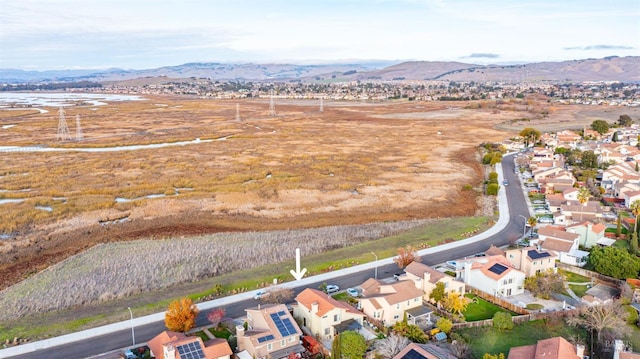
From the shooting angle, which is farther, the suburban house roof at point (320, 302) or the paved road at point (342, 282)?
the suburban house roof at point (320, 302)

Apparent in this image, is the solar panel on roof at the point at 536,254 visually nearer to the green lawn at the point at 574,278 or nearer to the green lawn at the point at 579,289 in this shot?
the green lawn at the point at 574,278

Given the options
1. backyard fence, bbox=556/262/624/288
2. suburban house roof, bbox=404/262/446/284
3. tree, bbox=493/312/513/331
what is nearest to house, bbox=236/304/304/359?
suburban house roof, bbox=404/262/446/284

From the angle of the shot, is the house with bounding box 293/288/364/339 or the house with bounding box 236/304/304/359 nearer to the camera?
the house with bounding box 236/304/304/359

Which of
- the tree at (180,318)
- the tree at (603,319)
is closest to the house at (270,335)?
the tree at (180,318)

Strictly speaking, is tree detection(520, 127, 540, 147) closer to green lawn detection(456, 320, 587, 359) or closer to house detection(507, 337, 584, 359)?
green lawn detection(456, 320, 587, 359)

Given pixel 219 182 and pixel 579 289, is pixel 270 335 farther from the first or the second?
pixel 219 182

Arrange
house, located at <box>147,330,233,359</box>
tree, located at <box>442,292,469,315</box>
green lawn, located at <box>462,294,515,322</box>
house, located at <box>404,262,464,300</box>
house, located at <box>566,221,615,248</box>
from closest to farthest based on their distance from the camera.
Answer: house, located at <box>147,330,233,359</box> < tree, located at <box>442,292,469,315</box> < green lawn, located at <box>462,294,515,322</box> < house, located at <box>404,262,464,300</box> < house, located at <box>566,221,615,248</box>
